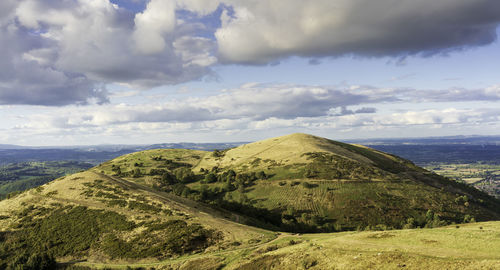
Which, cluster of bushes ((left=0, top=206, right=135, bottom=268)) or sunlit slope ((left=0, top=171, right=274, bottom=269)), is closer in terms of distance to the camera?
sunlit slope ((left=0, top=171, right=274, bottom=269))

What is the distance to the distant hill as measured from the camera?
42.6 metres

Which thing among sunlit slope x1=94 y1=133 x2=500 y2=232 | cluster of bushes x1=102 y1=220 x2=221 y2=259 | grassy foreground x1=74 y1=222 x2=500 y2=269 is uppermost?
grassy foreground x1=74 y1=222 x2=500 y2=269

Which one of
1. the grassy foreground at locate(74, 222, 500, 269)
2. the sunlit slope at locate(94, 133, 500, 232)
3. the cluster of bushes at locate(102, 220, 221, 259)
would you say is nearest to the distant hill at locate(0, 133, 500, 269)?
the cluster of bushes at locate(102, 220, 221, 259)

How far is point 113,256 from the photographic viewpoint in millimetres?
45375

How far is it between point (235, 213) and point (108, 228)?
35.3 m

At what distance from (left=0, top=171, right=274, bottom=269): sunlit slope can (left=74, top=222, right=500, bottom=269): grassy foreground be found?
13.5 feet

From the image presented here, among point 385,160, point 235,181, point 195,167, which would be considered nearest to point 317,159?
point 235,181

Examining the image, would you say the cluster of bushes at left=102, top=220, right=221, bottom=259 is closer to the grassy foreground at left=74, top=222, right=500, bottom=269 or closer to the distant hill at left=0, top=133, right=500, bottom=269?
the distant hill at left=0, top=133, right=500, bottom=269

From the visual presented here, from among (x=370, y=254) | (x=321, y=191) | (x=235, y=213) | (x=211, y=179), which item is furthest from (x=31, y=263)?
(x=211, y=179)

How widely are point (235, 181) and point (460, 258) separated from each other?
10981 cm

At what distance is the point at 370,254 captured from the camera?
3156cm

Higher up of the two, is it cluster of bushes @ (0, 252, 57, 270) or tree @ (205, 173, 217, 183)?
cluster of bushes @ (0, 252, 57, 270)

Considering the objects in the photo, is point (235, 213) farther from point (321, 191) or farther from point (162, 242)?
point (321, 191)

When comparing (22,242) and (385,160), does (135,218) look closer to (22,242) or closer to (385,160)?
(22,242)
